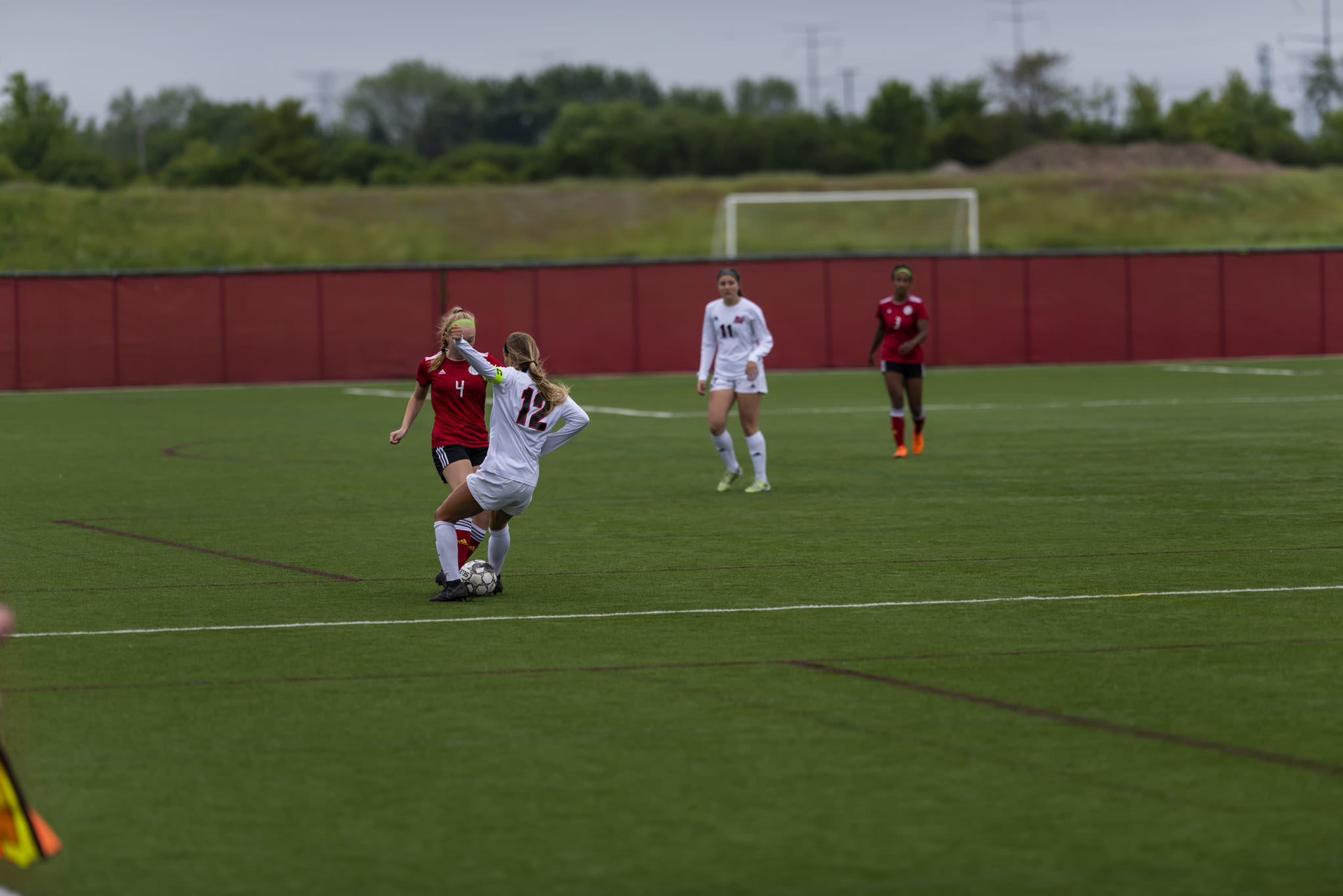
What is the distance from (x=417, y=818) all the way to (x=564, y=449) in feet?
52.8

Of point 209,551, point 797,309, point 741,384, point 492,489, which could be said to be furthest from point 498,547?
point 797,309

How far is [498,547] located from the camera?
1070 cm

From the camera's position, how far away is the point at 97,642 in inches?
362

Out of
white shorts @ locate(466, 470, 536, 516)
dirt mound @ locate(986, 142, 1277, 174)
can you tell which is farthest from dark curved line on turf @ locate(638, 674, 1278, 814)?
dirt mound @ locate(986, 142, 1277, 174)

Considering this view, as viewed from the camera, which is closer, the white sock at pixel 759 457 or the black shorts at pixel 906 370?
the white sock at pixel 759 457

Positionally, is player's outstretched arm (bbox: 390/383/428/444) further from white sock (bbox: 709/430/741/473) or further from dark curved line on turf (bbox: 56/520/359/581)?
white sock (bbox: 709/430/741/473)

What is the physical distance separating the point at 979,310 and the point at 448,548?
33.5 meters

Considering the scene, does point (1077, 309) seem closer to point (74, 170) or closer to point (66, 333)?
point (66, 333)

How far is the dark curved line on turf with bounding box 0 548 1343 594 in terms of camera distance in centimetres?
1116

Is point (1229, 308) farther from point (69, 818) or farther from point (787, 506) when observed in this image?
point (69, 818)

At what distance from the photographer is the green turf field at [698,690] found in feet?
18.1

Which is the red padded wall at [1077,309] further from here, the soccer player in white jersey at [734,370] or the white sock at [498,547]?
the white sock at [498,547]

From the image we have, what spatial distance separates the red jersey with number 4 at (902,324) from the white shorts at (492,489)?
10.3 meters

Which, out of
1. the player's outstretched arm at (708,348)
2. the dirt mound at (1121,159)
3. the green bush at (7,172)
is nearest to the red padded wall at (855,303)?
the player's outstretched arm at (708,348)
